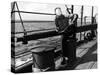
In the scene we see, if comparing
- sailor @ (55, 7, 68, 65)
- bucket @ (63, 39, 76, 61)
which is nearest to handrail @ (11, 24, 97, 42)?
sailor @ (55, 7, 68, 65)

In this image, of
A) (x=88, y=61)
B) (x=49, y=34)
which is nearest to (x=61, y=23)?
(x=49, y=34)

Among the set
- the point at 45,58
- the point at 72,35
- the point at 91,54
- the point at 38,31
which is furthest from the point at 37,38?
the point at 91,54

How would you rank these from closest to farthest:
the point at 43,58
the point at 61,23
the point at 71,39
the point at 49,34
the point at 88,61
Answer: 1. the point at 43,58
2. the point at 49,34
3. the point at 61,23
4. the point at 71,39
5. the point at 88,61

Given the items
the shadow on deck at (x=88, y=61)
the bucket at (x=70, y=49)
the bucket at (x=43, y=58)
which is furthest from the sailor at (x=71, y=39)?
the bucket at (x=43, y=58)

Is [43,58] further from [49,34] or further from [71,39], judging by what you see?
[71,39]

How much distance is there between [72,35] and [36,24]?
0.91 meters

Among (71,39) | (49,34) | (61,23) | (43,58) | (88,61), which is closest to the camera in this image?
(43,58)

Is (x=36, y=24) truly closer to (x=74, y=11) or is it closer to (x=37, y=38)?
(x=37, y=38)

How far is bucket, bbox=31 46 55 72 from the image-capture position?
4.02 m

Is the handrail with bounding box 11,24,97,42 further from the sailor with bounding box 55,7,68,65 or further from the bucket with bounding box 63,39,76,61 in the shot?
the bucket with bounding box 63,39,76,61

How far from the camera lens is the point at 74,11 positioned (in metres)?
4.46

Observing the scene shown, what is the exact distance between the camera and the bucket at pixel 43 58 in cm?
402

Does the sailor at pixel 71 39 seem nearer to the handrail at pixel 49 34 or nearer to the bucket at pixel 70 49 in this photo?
the bucket at pixel 70 49

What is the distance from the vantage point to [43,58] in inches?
160
